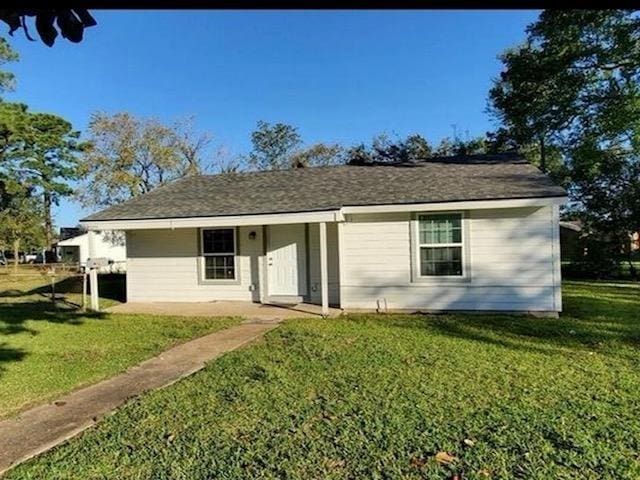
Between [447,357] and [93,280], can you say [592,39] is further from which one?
[93,280]

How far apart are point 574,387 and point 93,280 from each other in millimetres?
10959

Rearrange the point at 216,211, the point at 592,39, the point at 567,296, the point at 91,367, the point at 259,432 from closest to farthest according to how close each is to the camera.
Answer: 1. the point at 259,432
2. the point at 91,367
3. the point at 216,211
4. the point at 567,296
5. the point at 592,39

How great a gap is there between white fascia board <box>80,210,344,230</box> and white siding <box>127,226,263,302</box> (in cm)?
112

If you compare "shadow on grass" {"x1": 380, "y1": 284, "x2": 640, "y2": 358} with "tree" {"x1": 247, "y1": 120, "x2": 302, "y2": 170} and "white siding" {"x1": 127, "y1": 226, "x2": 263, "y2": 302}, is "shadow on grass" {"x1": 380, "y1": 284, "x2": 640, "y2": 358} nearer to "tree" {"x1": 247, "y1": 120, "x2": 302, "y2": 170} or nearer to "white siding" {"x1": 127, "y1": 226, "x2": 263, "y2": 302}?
"white siding" {"x1": 127, "y1": 226, "x2": 263, "y2": 302}

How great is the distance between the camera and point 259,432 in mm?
4098

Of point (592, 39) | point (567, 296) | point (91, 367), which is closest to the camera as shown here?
point (91, 367)

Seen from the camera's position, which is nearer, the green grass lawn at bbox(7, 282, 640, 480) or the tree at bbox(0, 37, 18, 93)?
the green grass lawn at bbox(7, 282, 640, 480)

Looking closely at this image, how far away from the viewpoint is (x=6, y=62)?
30.8m

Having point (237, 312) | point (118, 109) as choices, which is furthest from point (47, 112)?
point (237, 312)

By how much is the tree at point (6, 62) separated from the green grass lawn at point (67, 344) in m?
23.6

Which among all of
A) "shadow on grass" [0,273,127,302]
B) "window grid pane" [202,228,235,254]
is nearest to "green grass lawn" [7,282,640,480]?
"window grid pane" [202,228,235,254]

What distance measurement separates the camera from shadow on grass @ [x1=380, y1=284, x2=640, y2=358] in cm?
726

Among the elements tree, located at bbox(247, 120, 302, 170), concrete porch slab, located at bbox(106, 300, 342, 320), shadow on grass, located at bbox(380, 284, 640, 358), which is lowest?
shadow on grass, located at bbox(380, 284, 640, 358)

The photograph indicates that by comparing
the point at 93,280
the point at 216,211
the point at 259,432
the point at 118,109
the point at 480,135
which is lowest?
the point at 259,432
